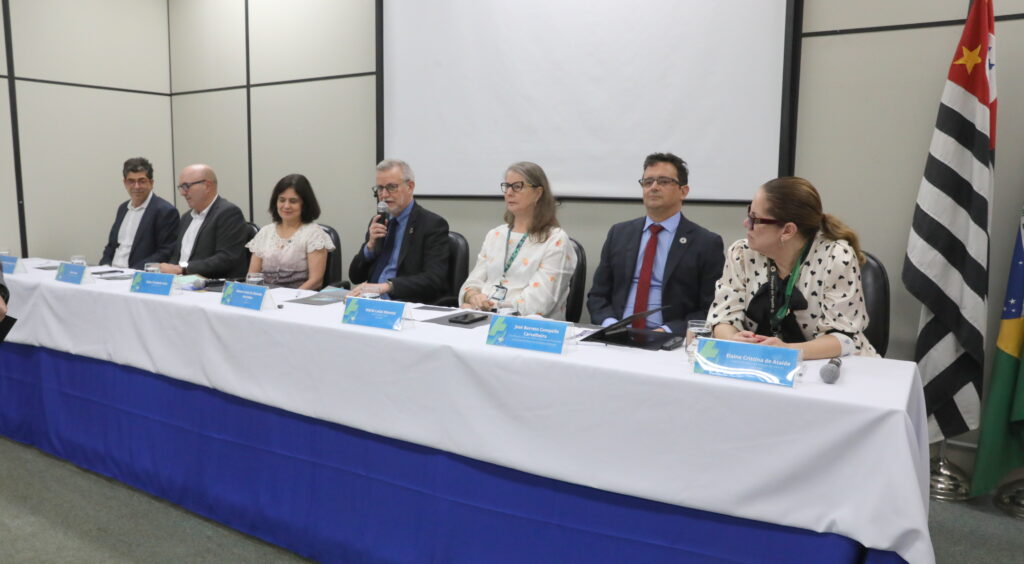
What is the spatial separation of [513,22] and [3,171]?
3367 mm

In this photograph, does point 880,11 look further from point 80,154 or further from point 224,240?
point 80,154

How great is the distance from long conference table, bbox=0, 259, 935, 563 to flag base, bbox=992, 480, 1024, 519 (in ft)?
4.51

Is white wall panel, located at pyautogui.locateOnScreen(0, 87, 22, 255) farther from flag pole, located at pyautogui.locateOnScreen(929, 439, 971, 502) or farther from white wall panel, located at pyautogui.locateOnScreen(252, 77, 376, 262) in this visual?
flag pole, located at pyautogui.locateOnScreen(929, 439, 971, 502)

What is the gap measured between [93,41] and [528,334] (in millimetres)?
4528

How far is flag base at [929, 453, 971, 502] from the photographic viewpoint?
2.47m

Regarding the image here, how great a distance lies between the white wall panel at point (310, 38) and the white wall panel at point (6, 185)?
4.92 feet

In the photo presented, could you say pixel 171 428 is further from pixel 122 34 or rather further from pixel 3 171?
pixel 122 34

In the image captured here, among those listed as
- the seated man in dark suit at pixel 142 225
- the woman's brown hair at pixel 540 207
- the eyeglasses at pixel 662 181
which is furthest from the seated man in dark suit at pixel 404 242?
the seated man in dark suit at pixel 142 225

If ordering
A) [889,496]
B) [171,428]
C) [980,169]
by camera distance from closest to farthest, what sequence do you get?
[889,496] < [171,428] < [980,169]

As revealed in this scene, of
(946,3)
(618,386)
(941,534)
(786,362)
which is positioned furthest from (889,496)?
(946,3)

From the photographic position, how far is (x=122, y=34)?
4.68 m

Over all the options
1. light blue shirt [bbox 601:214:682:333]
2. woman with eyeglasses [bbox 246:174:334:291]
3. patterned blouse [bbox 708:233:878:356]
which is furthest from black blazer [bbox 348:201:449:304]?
patterned blouse [bbox 708:233:878:356]

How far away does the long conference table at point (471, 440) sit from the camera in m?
1.20

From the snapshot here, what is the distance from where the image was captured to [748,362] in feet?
4.29
